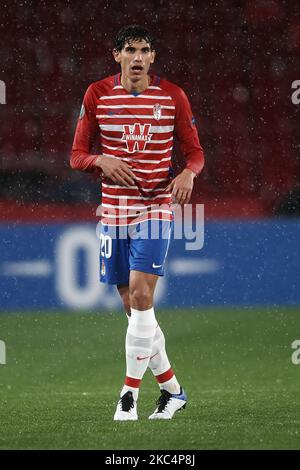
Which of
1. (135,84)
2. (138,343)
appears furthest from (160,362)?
(135,84)

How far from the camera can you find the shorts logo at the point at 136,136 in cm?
470

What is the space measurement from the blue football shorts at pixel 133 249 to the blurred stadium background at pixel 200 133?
3832 millimetres

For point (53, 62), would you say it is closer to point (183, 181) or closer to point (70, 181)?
point (70, 181)

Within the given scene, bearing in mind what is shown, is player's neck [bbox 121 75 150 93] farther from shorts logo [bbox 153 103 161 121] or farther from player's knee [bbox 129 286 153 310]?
player's knee [bbox 129 286 153 310]

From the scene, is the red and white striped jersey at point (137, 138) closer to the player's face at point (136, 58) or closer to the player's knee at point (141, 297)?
the player's face at point (136, 58)

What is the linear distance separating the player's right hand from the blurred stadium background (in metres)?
4.03

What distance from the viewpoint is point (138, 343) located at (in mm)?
4645

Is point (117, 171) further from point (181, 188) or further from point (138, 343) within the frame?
point (138, 343)

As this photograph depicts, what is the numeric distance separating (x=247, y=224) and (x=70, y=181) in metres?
2.11

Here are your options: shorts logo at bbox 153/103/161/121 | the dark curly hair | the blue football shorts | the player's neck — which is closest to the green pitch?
the blue football shorts

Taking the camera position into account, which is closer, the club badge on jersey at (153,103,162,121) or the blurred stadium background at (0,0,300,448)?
the club badge on jersey at (153,103,162,121)

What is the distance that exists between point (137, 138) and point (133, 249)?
473 millimetres

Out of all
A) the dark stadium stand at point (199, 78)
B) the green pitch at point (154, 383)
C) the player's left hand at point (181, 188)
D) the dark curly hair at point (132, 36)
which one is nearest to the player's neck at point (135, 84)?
the dark curly hair at point (132, 36)

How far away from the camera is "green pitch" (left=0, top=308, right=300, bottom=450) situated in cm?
412
